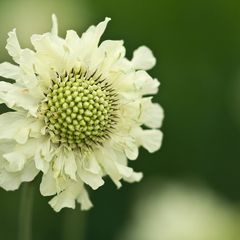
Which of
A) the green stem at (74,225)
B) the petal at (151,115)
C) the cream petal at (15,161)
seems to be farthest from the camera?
the green stem at (74,225)

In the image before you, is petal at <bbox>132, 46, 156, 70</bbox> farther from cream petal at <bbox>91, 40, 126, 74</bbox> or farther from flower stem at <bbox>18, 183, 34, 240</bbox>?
flower stem at <bbox>18, 183, 34, 240</bbox>

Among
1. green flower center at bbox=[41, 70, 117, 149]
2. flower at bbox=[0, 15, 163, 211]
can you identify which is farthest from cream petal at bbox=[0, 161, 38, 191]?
green flower center at bbox=[41, 70, 117, 149]

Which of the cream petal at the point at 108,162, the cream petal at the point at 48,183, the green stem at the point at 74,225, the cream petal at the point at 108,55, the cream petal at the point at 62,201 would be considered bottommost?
the green stem at the point at 74,225

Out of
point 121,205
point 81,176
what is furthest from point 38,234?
point 81,176

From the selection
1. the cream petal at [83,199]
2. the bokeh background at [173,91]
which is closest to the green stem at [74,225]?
the bokeh background at [173,91]

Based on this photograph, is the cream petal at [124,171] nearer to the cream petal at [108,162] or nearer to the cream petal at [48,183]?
the cream petal at [108,162]

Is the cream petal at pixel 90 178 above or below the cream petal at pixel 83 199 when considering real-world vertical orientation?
above

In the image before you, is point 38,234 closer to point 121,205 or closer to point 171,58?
point 121,205

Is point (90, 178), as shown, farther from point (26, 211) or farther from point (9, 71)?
point (9, 71)

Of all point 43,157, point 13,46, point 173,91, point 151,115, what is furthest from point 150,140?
point 173,91
